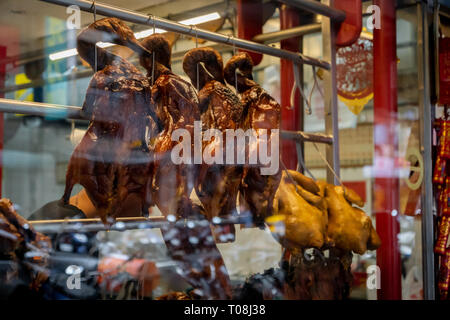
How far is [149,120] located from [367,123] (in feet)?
9.51

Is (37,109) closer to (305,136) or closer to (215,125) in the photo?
(215,125)

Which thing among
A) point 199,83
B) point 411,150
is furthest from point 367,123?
point 199,83

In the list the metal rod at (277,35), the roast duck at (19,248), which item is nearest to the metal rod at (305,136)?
the metal rod at (277,35)

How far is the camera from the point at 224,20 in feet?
10.9

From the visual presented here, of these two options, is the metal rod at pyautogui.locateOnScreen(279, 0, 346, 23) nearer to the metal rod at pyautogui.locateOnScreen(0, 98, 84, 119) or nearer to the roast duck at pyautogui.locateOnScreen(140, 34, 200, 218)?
the roast duck at pyautogui.locateOnScreen(140, 34, 200, 218)

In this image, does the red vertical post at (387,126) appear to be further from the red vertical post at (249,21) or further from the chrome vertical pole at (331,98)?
the red vertical post at (249,21)

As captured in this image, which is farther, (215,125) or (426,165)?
(426,165)

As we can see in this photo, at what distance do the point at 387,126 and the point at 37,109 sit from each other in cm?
232

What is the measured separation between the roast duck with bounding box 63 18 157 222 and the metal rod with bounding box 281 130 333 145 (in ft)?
2.72

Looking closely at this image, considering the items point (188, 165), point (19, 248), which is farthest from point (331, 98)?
point (19, 248)

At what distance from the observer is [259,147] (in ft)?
7.25

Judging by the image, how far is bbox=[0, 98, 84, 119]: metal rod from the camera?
180 centimetres

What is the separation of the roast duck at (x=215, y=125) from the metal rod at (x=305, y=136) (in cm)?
39

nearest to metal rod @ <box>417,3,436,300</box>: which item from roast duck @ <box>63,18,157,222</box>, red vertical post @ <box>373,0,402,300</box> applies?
red vertical post @ <box>373,0,402,300</box>
